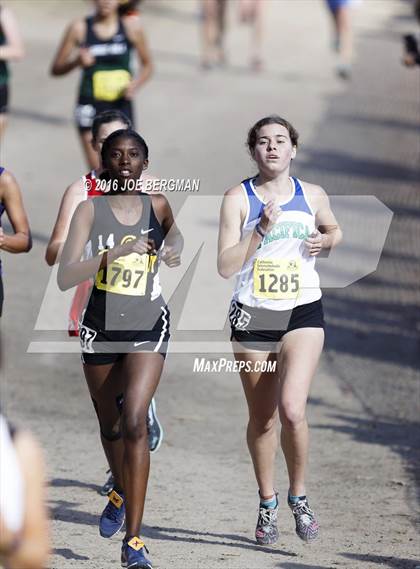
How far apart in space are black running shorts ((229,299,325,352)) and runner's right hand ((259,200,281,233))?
46 centimetres

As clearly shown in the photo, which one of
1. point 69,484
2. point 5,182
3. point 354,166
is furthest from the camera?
point 354,166

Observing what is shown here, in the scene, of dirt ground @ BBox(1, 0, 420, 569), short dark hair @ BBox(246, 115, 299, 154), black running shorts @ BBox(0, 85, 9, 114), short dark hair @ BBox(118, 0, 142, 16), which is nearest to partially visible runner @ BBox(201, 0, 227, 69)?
dirt ground @ BBox(1, 0, 420, 569)

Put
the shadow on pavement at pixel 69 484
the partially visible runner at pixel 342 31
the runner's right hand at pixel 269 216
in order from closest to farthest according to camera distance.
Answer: the runner's right hand at pixel 269 216 < the shadow on pavement at pixel 69 484 < the partially visible runner at pixel 342 31

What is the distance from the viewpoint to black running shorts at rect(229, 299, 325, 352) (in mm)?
6254

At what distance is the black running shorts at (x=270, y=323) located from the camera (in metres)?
6.25

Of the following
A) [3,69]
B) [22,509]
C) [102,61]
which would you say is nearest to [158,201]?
[22,509]

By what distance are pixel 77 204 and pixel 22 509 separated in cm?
291

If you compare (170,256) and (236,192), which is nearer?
(170,256)

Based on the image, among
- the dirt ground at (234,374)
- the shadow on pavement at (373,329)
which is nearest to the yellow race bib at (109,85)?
the dirt ground at (234,374)

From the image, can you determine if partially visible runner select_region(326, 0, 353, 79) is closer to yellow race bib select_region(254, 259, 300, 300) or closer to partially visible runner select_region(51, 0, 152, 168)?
partially visible runner select_region(51, 0, 152, 168)

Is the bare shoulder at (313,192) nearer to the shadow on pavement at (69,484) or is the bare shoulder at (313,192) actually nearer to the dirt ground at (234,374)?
the dirt ground at (234,374)

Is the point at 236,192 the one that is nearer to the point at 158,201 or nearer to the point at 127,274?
the point at 158,201

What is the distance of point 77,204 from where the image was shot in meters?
6.41

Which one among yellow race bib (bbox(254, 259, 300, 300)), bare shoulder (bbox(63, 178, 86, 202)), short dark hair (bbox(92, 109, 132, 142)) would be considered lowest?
yellow race bib (bbox(254, 259, 300, 300))
